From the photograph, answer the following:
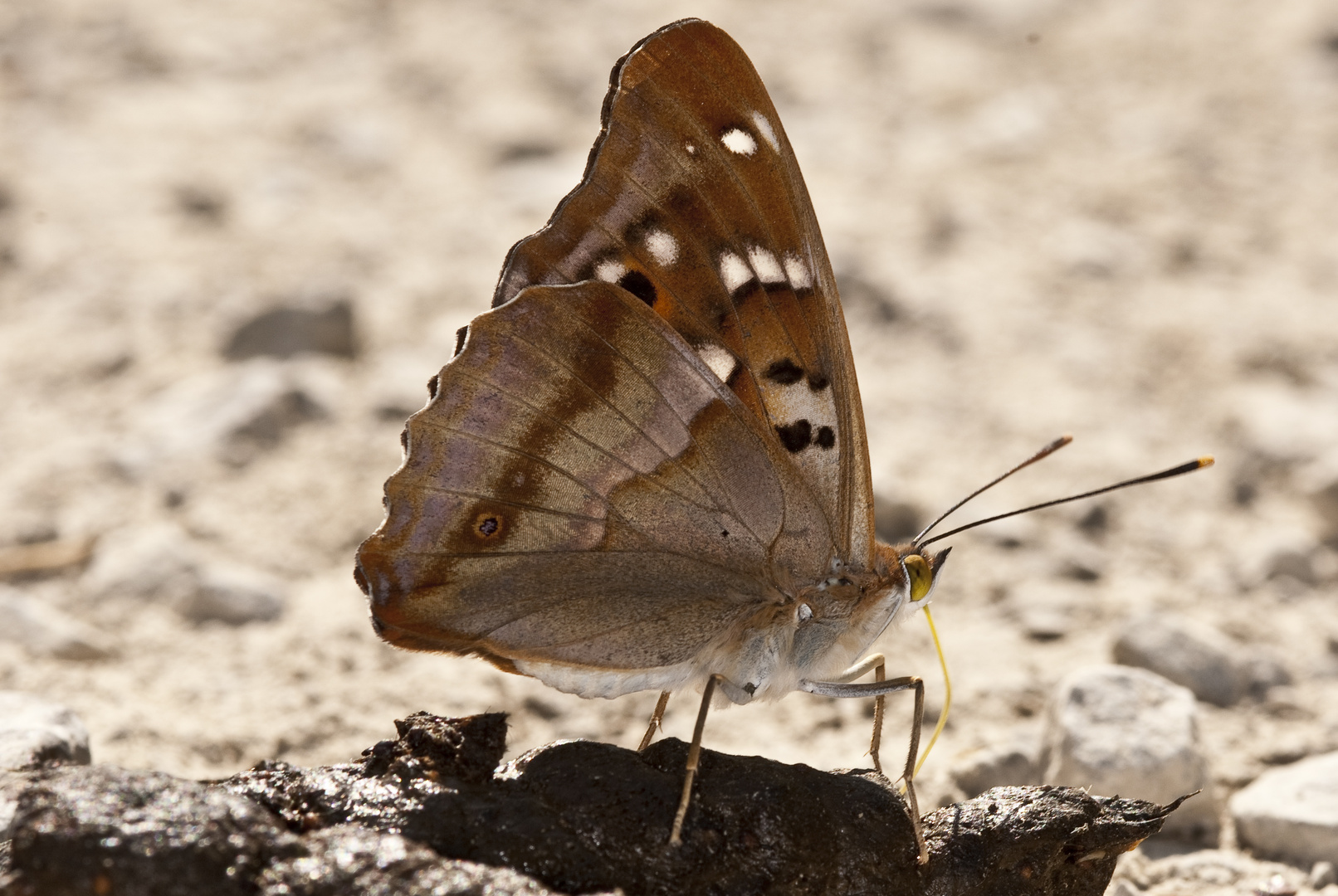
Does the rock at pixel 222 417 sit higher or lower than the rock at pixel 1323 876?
higher

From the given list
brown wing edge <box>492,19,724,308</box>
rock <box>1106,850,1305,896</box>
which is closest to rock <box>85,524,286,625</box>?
brown wing edge <box>492,19,724,308</box>

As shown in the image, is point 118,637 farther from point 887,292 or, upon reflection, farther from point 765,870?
point 887,292

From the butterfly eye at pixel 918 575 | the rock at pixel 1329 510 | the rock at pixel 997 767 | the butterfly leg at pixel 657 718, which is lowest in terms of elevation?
the butterfly leg at pixel 657 718

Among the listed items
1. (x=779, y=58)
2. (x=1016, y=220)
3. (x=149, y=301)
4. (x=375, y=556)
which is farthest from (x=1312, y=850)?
(x=779, y=58)

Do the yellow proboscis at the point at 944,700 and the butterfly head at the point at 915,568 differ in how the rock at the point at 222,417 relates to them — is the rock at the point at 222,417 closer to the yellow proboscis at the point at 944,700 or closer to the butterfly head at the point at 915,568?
the yellow proboscis at the point at 944,700

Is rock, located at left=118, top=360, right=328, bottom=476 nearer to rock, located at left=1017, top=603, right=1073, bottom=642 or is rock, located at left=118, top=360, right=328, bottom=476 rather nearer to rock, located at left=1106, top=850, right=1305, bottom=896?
rock, located at left=1017, top=603, right=1073, bottom=642

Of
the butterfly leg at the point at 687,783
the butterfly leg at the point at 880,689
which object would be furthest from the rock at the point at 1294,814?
the butterfly leg at the point at 687,783

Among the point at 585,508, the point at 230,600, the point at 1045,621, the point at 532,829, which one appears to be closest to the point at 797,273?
the point at 585,508
